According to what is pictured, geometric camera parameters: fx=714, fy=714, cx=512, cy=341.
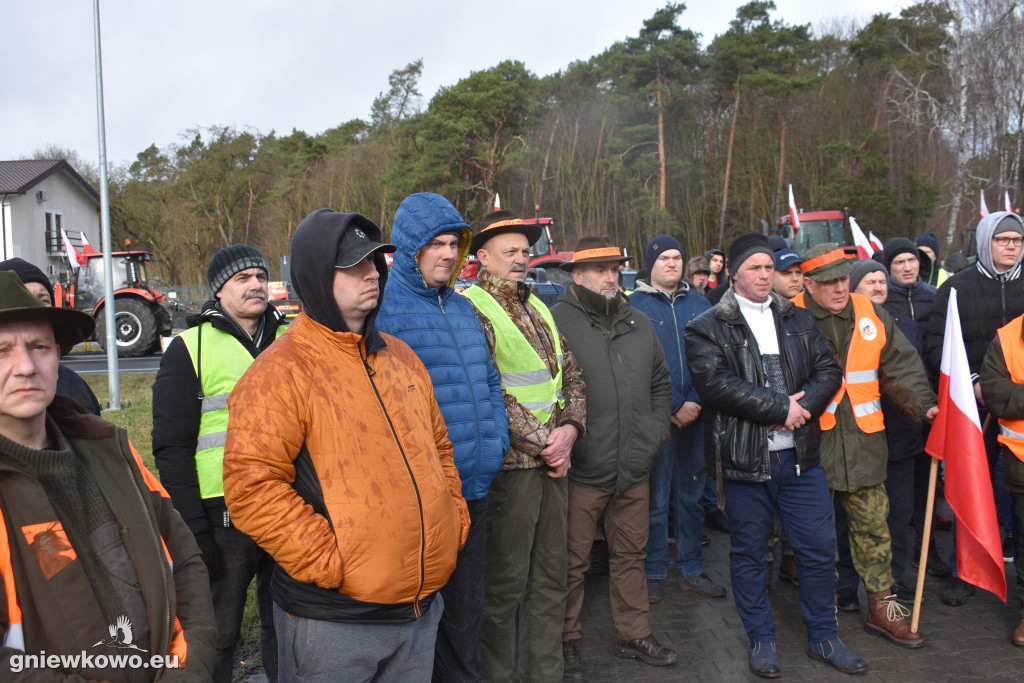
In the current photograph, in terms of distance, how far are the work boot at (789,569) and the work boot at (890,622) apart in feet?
2.22

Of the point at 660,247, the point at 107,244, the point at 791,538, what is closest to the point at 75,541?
the point at 791,538

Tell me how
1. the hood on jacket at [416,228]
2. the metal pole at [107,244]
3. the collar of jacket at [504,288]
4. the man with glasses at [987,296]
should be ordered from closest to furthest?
the hood on jacket at [416,228] → the collar of jacket at [504,288] → the man with glasses at [987,296] → the metal pole at [107,244]

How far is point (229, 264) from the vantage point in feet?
10.2

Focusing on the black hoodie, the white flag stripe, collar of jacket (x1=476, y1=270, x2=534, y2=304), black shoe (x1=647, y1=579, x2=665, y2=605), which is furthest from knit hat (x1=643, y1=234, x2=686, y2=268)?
the black hoodie

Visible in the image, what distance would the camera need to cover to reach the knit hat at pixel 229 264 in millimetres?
3088

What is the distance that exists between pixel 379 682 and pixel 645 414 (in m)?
2.11

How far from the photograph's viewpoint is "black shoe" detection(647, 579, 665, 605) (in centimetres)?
443

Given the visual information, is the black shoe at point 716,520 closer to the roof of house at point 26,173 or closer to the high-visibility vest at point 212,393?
the high-visibility vest at point 212,393

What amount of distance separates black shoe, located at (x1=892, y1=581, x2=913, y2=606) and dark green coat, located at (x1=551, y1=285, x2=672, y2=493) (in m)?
1.82

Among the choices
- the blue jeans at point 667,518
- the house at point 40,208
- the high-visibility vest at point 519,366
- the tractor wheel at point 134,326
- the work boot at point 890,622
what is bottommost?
the work boot at point 890,622

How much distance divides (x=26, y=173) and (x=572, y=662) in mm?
39484

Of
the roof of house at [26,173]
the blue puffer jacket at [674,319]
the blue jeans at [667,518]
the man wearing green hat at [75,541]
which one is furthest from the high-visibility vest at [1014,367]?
the roof of house at [26,173]

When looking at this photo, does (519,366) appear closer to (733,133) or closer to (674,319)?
(674,319)

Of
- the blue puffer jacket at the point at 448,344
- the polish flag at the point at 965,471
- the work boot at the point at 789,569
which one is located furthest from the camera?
the work boot at the point at 789,569
